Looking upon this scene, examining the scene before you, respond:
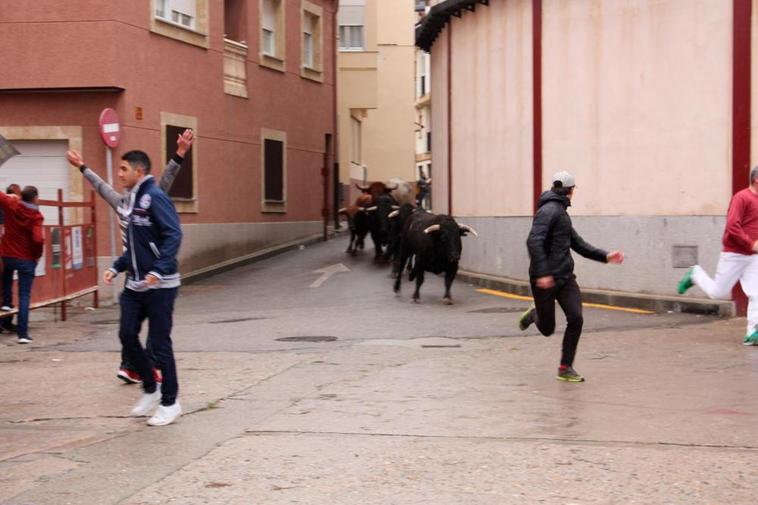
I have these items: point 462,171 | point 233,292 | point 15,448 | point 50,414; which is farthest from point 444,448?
point 462,171

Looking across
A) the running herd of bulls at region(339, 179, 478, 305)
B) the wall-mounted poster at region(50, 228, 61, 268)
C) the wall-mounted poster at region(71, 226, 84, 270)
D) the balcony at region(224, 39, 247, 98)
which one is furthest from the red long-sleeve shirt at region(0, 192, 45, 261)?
the balcony at region(224, 39, 247, 98)

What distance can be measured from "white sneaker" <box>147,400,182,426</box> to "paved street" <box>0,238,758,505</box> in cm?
8

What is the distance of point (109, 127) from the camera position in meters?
19.0

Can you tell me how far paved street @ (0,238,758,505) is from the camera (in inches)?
230

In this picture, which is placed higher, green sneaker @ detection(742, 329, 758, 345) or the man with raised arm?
the man with raised arm

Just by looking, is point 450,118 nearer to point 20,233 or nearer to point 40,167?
point 40,167

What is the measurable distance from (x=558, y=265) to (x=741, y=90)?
5992 mm

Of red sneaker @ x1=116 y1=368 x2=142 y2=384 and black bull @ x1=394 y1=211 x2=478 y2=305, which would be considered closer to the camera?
red sneaker @ x1=116 y1=368 x2=142 y2=384

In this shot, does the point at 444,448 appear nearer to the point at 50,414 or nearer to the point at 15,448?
the point at 15,448

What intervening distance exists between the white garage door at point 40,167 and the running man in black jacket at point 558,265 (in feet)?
42.3

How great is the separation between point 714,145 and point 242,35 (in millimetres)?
14092

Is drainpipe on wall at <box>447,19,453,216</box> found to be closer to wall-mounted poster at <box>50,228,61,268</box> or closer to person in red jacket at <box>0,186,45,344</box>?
wall-mounted poster at <box>50,228,61,268</box>

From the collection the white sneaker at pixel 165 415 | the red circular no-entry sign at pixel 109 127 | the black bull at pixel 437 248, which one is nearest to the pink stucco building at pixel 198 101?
the red circular no-entry sign at pixel 109 127

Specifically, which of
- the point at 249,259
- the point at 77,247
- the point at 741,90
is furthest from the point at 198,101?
the point at 741,90
